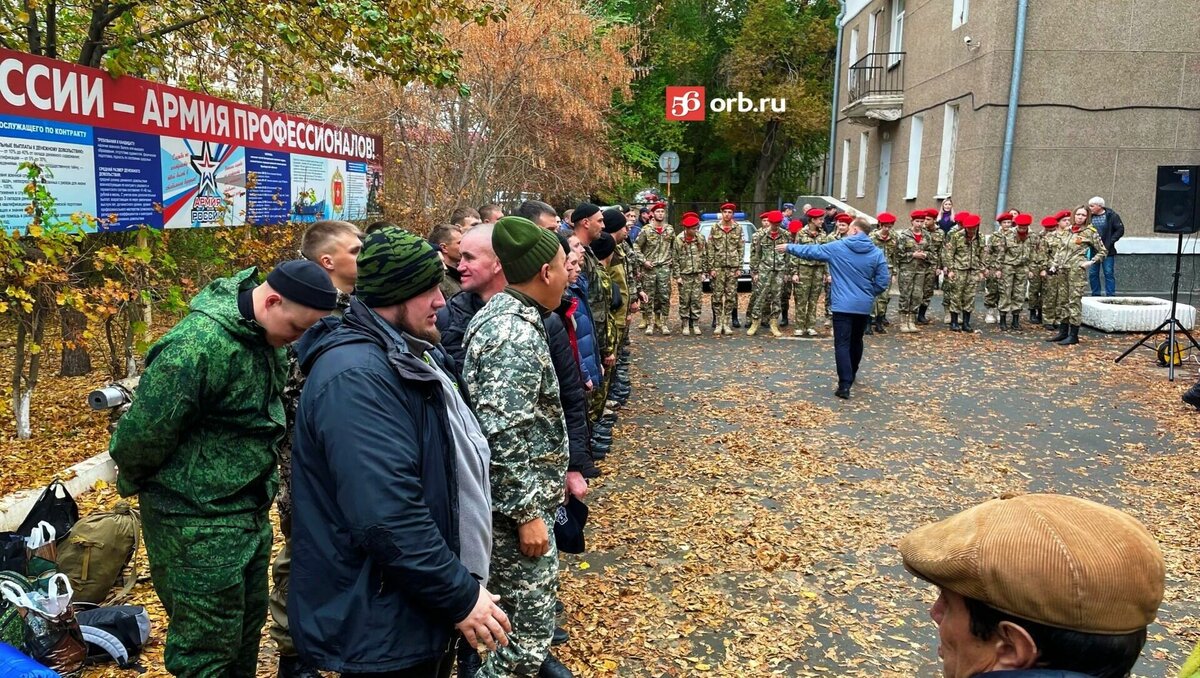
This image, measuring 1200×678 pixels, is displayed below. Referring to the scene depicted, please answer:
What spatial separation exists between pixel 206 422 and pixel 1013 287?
14.0m

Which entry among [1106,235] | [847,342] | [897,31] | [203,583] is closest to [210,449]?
[203,583]

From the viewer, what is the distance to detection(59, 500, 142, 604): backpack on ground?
3971 mm

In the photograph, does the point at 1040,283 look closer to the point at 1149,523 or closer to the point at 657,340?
the point at 657,340

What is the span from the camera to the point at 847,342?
8.93 metres

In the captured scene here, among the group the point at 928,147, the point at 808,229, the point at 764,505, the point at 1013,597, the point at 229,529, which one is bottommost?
the point at 764,505

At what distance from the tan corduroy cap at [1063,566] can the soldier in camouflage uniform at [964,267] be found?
1346cm

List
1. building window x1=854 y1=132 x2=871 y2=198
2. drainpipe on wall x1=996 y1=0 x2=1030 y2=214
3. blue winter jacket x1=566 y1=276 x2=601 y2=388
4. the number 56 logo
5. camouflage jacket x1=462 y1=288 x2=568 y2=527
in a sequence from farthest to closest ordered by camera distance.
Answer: the number 56 logo, building window x1=854 y1=132 x2=871 y2=198, drainpipe on wall x1=996 y1=0 x2=1030 y2=214, blue winter jacket x1=566 y1=276 x2=601 y2=388, camouflage jacket x1=462 y1=288 x2=568 y2=527

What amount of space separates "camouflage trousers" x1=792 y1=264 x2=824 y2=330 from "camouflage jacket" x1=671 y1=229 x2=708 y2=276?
5.34 ft

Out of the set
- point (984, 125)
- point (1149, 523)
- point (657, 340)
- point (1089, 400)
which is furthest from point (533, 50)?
point (1149, 523)

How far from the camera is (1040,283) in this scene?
1380 cm

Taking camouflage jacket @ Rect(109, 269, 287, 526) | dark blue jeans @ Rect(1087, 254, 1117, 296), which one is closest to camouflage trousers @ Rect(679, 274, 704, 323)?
dark blue jeans @ Rect(1087, 254, 1117, 296)

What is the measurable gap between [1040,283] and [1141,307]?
1505 mm

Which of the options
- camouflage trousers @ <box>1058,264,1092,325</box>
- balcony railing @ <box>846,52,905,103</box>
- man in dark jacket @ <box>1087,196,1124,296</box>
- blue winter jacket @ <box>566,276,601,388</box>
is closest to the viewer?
blue winter jacket @ <box>566,276,601,388</box>

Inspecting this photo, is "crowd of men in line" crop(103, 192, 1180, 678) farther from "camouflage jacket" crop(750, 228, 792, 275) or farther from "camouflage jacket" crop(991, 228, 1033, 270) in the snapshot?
"camouflage jacket" crop(991, 228, 1033, 270)
